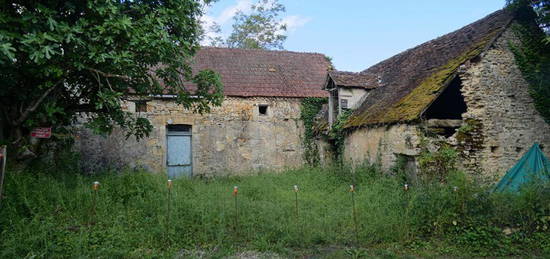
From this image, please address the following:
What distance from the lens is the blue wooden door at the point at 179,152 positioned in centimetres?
1370

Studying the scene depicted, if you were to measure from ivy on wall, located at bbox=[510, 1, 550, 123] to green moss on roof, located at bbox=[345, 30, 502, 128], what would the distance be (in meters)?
0.76

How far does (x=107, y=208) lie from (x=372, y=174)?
7.10 m

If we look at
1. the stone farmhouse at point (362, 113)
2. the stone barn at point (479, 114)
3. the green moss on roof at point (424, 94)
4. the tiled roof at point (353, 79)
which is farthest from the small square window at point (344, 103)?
the stone barn at point (479, 114)

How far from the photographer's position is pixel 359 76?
1405 centimetres

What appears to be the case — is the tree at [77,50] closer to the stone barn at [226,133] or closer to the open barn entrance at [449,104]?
the stone barn at [226,133]

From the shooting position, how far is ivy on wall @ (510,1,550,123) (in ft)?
31.5

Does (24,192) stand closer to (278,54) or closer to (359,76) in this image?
(359,76)

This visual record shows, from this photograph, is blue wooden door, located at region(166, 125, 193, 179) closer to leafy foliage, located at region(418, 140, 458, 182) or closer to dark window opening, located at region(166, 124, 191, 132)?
dark window opening, located at region(166, 124, 191, 132)

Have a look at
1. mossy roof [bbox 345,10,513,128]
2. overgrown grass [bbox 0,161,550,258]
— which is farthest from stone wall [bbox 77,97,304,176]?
overgrown grass [bbox 0,161,550,258]

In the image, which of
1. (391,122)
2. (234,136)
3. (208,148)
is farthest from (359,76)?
(208,148)

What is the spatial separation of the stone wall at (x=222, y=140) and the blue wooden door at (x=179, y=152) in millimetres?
268

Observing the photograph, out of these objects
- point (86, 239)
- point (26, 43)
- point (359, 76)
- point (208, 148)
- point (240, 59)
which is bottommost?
point (86, 239)

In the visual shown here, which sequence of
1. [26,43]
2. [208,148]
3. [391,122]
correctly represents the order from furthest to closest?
[208,148] < [391,122] < [26,43]

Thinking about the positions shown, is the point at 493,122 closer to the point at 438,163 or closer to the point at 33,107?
the point at 438,163
